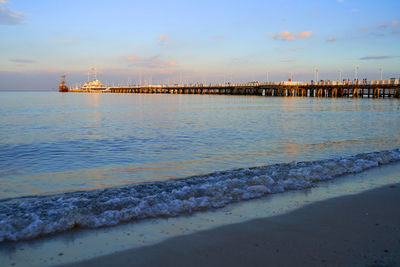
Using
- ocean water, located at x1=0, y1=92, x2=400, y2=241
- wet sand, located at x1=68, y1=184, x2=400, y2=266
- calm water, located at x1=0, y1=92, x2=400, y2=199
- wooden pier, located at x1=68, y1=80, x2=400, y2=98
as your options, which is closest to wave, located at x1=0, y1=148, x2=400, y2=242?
ocean water, located at x1=0, y1=92, x2=400, y2=241

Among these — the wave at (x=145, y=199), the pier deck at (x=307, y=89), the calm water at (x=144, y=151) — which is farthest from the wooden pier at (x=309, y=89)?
the wave at (x=145, y=199)

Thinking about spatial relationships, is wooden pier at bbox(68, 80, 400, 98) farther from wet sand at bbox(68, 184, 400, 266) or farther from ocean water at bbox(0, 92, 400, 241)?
wet sand at bbox(68, 184, 400, 266)

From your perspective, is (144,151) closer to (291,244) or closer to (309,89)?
(291,244)

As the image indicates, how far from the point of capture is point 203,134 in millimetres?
15148

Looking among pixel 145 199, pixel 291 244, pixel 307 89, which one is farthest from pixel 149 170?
pixel 307 89

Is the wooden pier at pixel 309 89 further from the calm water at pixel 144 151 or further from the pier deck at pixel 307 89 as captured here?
the calm water at pixel 144 151

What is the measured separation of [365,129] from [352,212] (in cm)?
1410

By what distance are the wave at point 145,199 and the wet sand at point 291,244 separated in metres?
1.10

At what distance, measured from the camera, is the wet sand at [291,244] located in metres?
3.32

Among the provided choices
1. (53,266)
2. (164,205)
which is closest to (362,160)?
(164,205)

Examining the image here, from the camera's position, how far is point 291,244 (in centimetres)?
371

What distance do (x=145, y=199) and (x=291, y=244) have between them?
2519 millimetres

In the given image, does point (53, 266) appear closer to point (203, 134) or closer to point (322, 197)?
point (322, 197)

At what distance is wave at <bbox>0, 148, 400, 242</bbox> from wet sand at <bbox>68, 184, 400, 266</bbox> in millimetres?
1098
